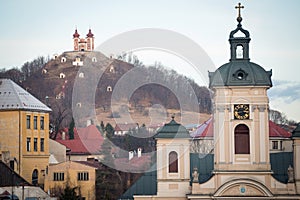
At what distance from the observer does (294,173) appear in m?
52.3

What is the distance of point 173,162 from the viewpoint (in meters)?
53.2

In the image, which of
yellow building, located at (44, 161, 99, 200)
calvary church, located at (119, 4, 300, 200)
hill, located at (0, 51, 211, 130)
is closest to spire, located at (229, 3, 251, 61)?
calvary church, located at (119, 4, 300, 200)

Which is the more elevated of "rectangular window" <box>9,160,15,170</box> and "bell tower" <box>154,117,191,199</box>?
"rectangular window" <box>9,160,15,170</box>

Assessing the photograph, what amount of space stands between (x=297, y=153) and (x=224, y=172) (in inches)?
168

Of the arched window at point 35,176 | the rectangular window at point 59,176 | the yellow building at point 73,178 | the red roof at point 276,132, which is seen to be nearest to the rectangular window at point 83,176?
the yellow building at point 73,178

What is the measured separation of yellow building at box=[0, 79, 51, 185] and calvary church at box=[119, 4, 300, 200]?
24.2 metres

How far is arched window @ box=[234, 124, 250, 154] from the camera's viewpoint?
52.5m

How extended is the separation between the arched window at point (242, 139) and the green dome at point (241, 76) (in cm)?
247

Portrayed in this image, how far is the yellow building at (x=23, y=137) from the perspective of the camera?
75625mm

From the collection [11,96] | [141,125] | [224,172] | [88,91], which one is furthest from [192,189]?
[88,91]

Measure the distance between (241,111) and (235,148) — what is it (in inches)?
83.0

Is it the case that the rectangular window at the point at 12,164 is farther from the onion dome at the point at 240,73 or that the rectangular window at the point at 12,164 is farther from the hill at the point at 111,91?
the hill at the point at 111,91

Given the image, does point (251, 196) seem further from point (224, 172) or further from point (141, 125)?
point (141, 125)

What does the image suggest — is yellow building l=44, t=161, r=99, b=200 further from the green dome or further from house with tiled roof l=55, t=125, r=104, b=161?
the green dome
